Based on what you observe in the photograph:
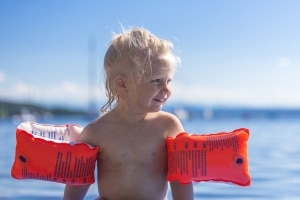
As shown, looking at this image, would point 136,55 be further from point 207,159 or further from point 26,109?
point 26,109

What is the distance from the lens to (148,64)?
2.27m

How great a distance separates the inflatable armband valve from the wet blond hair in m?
0.33

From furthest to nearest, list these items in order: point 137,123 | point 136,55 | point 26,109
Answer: point 26,109
point 137,123
point 136,55

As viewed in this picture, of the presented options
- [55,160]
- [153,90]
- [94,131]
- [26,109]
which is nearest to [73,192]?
[55,160]

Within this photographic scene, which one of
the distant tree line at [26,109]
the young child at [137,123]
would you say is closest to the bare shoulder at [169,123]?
the young child at [137,123]

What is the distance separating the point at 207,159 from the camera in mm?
2361

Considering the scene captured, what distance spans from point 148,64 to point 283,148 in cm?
642

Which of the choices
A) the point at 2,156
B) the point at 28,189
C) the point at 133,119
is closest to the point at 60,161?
the point at 133,119

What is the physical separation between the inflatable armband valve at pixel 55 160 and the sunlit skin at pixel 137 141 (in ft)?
0.21

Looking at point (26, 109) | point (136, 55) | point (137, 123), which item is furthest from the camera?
point (26, 109)

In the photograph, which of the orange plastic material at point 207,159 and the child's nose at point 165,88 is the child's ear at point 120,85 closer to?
the child's nose at point 165,88

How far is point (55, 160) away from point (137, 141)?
1.32ft

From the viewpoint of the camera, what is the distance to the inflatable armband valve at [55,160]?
239 centimetres

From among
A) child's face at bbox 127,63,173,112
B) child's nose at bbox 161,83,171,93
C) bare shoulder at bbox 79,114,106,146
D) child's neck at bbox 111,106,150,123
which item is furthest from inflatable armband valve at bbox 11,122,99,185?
child's nose at bbox 161,83,171,93
